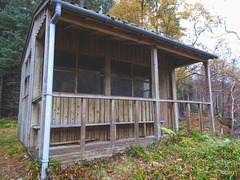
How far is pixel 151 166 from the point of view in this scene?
3.09 m

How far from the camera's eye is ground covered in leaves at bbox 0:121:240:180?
8.80 feet

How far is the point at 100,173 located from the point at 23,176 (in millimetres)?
1442

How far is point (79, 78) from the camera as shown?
4.94 metres

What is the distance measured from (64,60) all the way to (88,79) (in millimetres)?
886

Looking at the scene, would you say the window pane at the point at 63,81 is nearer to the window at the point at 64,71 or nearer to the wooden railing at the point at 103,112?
the window at the point at 64,71

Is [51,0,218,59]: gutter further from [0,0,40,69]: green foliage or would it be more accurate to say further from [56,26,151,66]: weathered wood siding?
[0,0,40,69]: green foliage

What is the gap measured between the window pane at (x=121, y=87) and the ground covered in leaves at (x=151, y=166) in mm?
2204

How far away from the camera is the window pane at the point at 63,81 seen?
4547mm

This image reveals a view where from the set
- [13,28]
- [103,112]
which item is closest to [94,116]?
[103,112]

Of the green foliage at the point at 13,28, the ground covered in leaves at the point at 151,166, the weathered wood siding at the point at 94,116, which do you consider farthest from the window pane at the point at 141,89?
the green foliage at the point at 13,28

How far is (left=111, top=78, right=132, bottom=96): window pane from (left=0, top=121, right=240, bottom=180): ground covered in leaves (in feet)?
7.23

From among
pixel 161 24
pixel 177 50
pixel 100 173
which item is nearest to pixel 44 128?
pixel 100 173

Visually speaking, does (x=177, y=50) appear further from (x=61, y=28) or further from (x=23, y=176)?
(x=23, y=176)

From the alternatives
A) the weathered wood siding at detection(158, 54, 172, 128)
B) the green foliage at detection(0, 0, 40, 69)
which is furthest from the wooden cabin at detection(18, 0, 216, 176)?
the green foliage at detection(0, 0, 40, 69)
